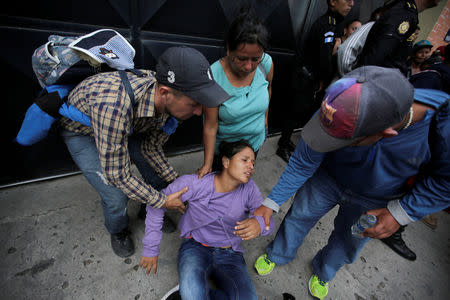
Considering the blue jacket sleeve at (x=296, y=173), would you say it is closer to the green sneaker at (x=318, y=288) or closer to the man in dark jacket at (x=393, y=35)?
the green sneaker at (x=318, y=288)

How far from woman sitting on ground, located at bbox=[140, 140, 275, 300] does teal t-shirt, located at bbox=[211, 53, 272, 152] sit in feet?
0.44

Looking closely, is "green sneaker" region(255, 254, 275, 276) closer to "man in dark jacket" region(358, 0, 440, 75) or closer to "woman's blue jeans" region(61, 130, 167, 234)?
"woman's blue jeans" region(61, 130, 167, 234)

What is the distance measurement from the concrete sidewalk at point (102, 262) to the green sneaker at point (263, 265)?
0.06 metres

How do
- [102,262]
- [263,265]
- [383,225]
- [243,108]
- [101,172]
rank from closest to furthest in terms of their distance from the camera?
1. [383,225]
2. [101,172]
3. [243,108]
4. [102,262]
5. [263,265]

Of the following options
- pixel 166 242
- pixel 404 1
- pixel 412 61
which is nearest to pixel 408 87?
pixel 404 1

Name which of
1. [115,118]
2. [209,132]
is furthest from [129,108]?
[209,132]

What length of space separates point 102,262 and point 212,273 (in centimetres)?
95

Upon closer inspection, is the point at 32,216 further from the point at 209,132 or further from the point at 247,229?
the point at 247,229

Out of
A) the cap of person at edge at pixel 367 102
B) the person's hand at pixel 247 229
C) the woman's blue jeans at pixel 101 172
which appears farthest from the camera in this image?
the woman's blue jeans at pixel 101 172

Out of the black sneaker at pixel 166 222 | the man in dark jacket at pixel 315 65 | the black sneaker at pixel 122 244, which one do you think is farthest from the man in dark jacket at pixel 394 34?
the black sneaker at pixel 122 244

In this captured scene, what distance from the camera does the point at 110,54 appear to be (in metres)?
1.29

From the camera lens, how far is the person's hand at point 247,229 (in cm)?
135

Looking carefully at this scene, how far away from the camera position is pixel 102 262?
1770 millimetres

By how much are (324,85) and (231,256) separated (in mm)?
2588
